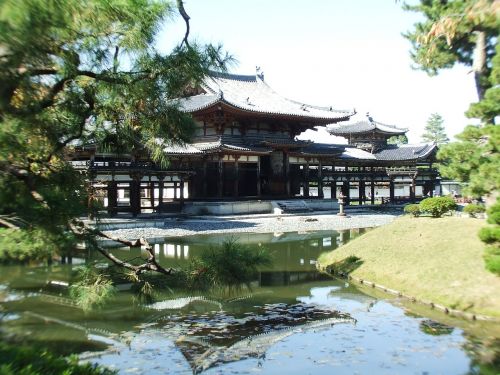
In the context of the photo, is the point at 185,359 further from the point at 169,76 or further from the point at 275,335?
the point at 169,76

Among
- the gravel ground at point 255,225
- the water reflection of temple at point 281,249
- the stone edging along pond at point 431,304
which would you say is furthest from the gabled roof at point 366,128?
the stone edging along pond at point 431,304

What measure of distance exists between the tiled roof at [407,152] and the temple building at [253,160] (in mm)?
95

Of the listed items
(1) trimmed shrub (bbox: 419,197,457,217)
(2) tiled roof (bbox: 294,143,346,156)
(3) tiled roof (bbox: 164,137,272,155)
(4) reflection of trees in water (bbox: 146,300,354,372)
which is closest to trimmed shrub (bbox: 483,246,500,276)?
(4) reflection of trees in water (bbox: 146,300,354,372)

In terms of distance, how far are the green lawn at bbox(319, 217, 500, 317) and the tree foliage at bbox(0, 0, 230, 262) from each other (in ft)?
26.9

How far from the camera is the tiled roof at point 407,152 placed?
4459 cm

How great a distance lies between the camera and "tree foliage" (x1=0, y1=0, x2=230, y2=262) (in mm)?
3609

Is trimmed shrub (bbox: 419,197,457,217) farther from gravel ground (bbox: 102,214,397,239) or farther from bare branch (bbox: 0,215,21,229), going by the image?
bare branch (bbox: 0,215,21,229)

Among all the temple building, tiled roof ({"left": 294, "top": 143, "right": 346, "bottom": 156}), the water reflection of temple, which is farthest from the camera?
tiled roof ({"left": 294, "top": 143, "right": 346, "bottom": 156})

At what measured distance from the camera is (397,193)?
70938mm

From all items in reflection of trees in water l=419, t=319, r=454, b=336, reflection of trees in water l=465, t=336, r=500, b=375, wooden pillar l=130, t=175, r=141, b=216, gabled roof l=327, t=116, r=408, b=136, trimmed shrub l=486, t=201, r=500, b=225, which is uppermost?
gabled roof l=327, t=116, r=408, b=136

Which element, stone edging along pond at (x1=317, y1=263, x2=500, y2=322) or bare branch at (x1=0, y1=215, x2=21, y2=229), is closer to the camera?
bare branch at (x1=0, y1=215, x2=21, y2=229)

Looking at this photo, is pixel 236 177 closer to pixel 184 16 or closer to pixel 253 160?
pixel 253 160

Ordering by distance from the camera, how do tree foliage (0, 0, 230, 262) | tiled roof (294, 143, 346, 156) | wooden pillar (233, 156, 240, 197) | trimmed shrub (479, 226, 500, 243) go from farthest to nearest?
tiled roof (294, 143, 346, 156) < wooden pillar (233, 156, 240, 197) < trimmed shrub (479, 226, 500, 243) < tree foliage (0, 0, 230, 262)

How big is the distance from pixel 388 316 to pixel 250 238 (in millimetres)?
14300
